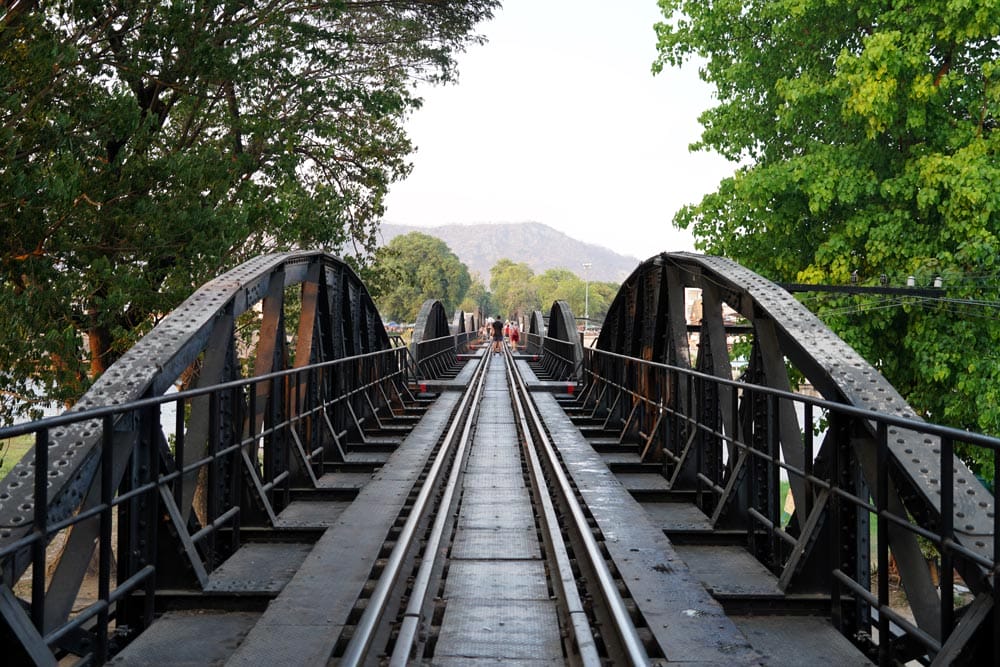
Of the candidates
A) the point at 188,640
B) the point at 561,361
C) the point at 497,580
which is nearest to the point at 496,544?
the point at 497,580

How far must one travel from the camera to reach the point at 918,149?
55.4ft

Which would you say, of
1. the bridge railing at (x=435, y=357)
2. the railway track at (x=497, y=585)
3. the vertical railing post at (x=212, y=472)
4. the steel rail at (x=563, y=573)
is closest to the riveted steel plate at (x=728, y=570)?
the railway track at (x=497, y=585)

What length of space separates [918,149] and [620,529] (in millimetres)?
13947

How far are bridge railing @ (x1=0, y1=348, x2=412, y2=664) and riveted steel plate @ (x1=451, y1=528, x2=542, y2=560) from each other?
1.52 metres

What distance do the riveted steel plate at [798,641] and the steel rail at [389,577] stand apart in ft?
6.33

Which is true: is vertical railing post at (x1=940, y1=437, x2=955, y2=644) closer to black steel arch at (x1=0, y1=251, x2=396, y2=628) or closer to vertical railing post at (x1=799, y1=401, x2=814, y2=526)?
vertical railing post at (x1=799, y1=401, x2=814, y2=526)

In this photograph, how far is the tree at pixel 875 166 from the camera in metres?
15.4

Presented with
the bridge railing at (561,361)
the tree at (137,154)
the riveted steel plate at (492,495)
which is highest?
the tree at (137,154)

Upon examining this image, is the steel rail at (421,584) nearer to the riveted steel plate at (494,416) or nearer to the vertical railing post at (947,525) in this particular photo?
the vertical railing post at (947,525)

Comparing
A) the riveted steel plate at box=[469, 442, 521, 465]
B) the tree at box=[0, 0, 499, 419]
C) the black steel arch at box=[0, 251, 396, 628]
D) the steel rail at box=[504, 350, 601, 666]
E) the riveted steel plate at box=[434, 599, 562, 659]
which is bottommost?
the riveted steel plate at box=[469, 442, 521, 465]

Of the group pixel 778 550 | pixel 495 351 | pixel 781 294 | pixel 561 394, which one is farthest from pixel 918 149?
pixel 495 351

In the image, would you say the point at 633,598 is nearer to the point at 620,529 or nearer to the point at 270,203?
the point at 620,529

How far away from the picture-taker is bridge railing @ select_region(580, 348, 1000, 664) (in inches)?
132

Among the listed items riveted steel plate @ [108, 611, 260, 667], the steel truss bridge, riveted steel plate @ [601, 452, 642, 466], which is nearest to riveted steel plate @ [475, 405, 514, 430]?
riveted steel plate @ [601, 452, 642, 466]
